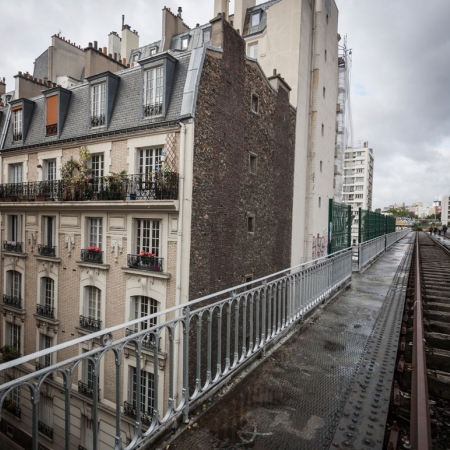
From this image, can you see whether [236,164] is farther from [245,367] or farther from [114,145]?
[245,367]

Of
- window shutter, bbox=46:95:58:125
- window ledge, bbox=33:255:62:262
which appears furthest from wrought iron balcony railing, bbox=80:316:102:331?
window shutter, bbox=46:95:58:125

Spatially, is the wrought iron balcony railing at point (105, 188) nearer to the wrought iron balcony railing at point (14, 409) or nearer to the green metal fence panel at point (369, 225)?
the wrought iron balcony railing at point (14, 409)

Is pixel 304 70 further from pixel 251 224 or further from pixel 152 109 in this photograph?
pixel 152 109

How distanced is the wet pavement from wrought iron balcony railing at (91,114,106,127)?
14.3 meters

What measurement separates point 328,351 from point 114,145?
13608 mm

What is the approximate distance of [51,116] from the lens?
17781 mm

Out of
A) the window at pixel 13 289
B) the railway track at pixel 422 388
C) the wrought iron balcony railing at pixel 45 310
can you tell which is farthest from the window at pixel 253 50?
the railway track at pixel 422 388

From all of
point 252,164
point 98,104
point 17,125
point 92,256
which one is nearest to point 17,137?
point 17,125

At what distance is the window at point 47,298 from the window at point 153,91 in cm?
1099

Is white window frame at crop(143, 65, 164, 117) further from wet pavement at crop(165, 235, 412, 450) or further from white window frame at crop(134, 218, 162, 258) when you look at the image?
wet pavement at crop(165, 235, 412, 450)

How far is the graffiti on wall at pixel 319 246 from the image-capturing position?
25403mm

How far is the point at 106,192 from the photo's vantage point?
14172mm

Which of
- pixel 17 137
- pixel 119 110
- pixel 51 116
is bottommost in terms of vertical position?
pixel 17 137

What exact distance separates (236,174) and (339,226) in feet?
36.2
